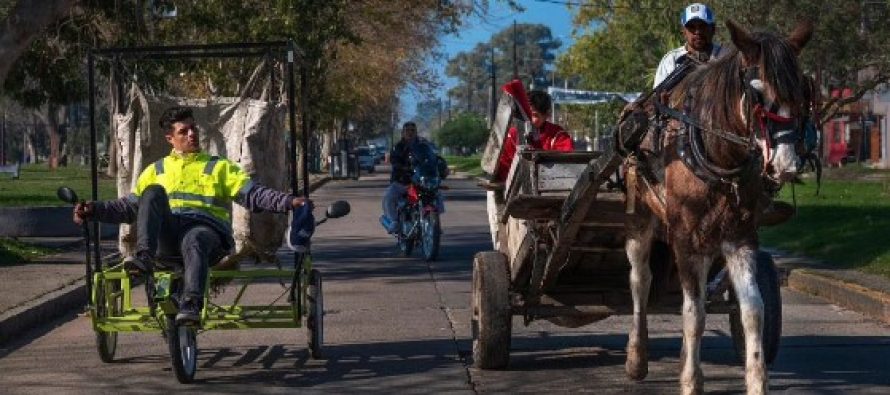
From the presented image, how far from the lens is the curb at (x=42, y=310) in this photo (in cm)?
1276

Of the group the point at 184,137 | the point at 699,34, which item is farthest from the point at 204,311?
the point at 699,34

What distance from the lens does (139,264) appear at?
979 cm

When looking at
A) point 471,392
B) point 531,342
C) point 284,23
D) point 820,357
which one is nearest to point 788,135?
point 471,392

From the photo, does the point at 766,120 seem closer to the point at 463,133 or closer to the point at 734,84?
the point at 734,84

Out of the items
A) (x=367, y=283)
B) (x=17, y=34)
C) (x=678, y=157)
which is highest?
(x=17, y=34)

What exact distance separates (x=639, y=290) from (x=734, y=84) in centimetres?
192

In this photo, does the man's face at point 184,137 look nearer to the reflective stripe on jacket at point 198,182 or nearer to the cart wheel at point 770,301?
the reflective stripe on jacket at point 198,182

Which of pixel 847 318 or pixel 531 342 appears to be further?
pixel 847 318

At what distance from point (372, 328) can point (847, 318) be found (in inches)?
156

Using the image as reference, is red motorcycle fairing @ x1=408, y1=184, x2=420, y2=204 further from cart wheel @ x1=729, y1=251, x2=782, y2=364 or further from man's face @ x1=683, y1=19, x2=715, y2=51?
man's face @ x1=683, y1=19, x2=715, y2=51

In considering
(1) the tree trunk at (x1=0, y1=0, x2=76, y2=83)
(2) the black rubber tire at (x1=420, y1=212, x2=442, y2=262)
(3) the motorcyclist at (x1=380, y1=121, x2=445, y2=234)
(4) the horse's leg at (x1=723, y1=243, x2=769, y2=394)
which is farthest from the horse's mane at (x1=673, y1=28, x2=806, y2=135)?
(3) the motorcyclist at (x1=380, y1=121, x2=445, y2=234)

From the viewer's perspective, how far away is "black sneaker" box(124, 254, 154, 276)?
9773 mm

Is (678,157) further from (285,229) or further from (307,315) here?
(285,229)

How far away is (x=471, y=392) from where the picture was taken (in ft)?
31.4
